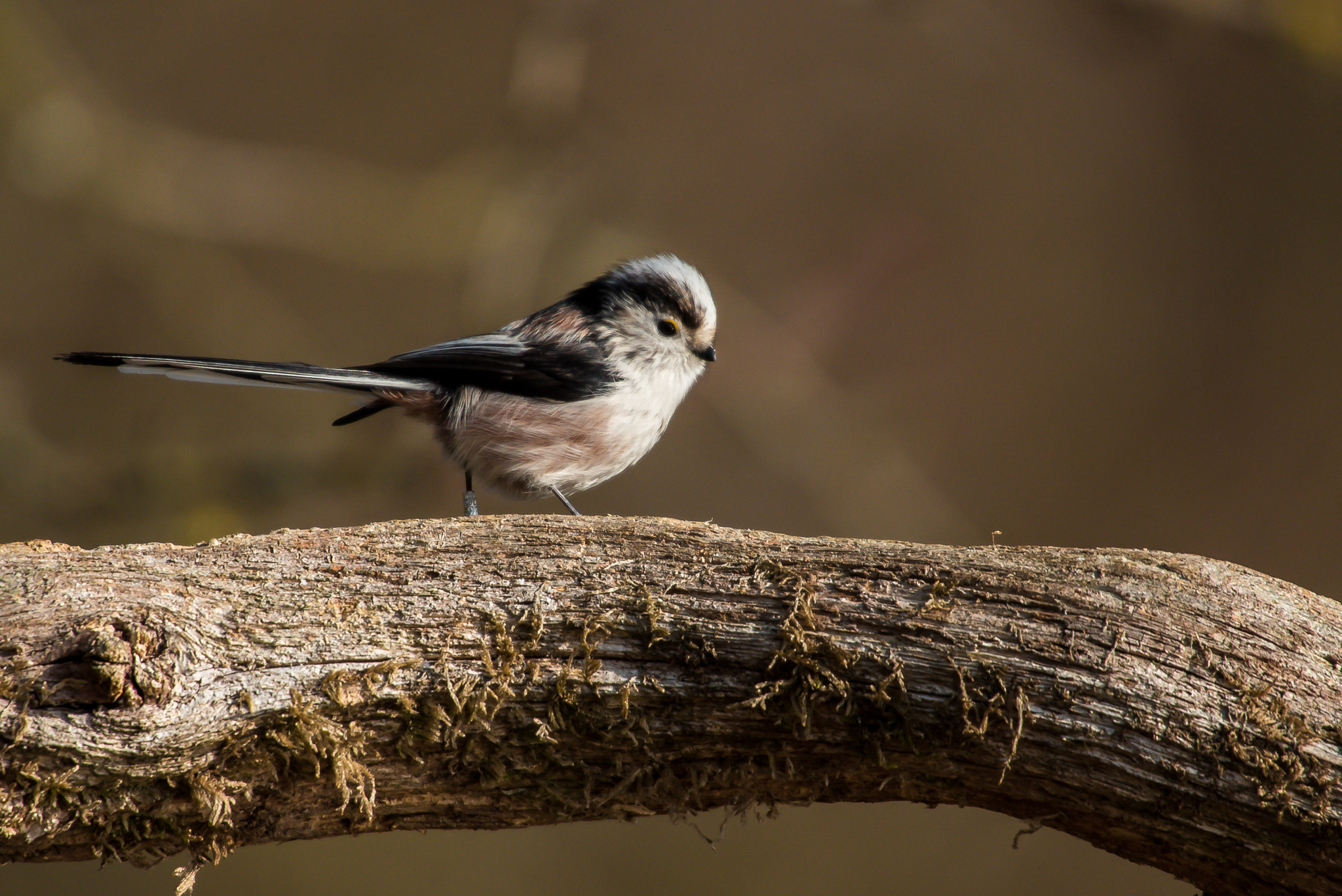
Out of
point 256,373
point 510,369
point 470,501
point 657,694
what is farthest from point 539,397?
point 657,694

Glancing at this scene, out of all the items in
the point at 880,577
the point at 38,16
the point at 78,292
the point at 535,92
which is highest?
the point at 535,92

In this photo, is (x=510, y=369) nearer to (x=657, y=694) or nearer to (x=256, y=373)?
(x=256, y=373)

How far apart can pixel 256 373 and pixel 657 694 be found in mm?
1440

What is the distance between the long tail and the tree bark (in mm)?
513

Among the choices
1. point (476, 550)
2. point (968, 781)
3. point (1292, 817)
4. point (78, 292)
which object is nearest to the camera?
point (1292, 817)

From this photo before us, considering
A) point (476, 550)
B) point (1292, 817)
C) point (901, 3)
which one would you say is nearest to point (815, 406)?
point (901, 3)

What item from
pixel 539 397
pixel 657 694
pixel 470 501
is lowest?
pixel 657 694

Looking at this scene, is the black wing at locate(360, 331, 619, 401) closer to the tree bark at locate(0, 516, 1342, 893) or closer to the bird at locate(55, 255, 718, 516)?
the bird at locate(55, 255, 718, 516)

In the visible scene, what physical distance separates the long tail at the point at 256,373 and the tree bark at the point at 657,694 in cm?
51

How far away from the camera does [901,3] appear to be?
3.76 metres

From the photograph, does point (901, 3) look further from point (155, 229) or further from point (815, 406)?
point (155, 229)

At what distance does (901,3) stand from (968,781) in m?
3.18

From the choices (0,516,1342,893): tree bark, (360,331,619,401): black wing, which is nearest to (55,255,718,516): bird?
(360,331,619,401): black wing

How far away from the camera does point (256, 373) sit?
244 centimetres
